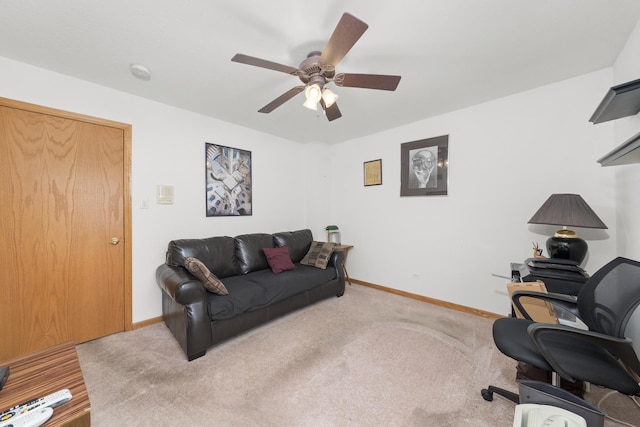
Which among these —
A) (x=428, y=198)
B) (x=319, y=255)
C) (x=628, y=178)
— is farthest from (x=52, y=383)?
(x=628, y=178)

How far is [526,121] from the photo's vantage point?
2.49 meters

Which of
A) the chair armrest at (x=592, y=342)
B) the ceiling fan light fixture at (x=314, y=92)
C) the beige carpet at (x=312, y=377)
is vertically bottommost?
the beige carpet at (x=312, y=377)

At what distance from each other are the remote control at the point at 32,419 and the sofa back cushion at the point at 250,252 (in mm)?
2119

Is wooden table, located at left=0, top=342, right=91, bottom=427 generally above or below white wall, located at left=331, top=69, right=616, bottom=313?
below

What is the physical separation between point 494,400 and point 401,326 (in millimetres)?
1029

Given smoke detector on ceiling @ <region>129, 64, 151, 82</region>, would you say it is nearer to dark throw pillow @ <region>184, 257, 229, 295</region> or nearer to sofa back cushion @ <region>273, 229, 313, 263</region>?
dark throw pillow @ <region>184, 257, 229, 295</region>

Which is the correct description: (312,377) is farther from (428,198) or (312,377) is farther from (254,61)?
(428,198)

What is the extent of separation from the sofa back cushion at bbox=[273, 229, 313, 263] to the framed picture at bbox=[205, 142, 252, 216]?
0.62 m

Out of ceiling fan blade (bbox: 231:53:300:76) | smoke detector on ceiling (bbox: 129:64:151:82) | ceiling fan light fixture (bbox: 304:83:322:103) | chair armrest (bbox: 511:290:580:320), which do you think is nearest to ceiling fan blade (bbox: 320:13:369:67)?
ceiling fan light fixture (bbox: 304:83:322:103)

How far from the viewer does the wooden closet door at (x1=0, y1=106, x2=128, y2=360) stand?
1965mm

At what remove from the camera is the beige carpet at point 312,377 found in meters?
1.46

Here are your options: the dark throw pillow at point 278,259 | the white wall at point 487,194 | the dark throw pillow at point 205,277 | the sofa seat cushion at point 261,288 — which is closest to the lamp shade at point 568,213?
the white wall at point 487,194

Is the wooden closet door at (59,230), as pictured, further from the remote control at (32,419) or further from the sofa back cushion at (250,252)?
the remote control at (32,419)

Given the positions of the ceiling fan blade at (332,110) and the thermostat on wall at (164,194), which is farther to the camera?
the thermostat on wall at (164,194)
